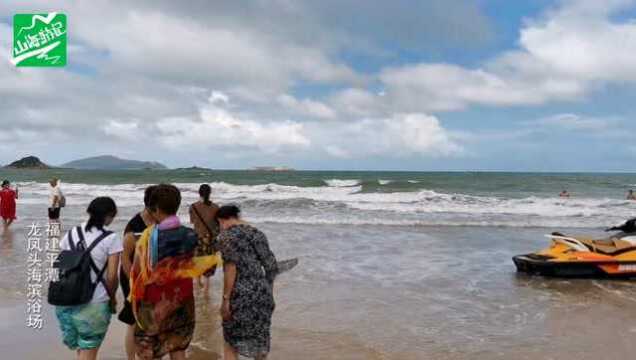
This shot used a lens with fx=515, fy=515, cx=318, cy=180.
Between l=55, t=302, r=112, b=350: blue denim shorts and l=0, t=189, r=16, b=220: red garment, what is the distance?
12.3m

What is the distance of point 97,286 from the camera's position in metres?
3.47

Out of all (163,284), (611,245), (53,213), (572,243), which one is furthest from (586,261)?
(53,213)

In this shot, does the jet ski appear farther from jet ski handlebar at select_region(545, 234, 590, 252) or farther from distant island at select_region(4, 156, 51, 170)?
distant island at select_region(4, 156, 51, 170)

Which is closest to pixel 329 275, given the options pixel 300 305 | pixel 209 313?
pixel 300 305

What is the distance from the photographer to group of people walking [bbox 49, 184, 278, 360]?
339 cm

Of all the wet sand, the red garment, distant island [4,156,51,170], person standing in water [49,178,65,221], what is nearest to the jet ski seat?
the wet sand

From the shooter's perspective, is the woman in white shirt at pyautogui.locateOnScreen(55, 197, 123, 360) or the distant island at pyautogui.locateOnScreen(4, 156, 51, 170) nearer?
the woman in white shirt at pyautogui.locateOnScreen(55, 197, 123, 360)

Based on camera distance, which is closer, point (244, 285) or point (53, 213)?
point (244, 285)

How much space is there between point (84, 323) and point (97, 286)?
28 cm

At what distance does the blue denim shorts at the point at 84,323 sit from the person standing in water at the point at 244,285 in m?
0.82

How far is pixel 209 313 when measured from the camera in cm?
648

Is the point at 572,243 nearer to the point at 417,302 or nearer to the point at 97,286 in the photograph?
the point at 417,302

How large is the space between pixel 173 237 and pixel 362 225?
45.9 ft

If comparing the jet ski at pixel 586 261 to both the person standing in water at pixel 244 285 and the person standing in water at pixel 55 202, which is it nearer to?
the person standing in water at pixel 244 285
